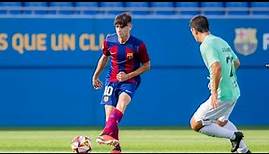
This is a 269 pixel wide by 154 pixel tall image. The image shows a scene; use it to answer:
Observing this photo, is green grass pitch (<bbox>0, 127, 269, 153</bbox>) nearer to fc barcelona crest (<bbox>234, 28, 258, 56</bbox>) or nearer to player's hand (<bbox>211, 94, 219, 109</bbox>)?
player's hand (<bbox>211, 94, 219, 109</bbox>)

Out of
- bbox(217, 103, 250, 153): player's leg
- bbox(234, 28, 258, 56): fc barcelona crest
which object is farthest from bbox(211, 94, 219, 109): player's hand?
bbox(234, 28, 258, 56): fc barcelona crest

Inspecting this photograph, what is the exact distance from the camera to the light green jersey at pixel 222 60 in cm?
1155

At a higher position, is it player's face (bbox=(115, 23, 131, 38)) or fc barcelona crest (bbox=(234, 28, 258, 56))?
player's face (bbox=(115, 23, 131, 38))

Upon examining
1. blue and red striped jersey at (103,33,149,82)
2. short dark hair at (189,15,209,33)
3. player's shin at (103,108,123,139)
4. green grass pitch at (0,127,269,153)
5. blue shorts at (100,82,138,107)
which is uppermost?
short dark hair at (189,15,209,33)

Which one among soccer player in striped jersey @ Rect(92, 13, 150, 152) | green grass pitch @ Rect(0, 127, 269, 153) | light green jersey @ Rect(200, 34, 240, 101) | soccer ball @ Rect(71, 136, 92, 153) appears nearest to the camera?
light green jersey @ Rect(200, 34, 240, 101)

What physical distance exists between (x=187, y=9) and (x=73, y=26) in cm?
304

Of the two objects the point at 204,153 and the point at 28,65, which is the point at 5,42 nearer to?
the point at 28,65

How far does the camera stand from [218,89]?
11.7 m

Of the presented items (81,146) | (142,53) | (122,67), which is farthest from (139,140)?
(81,146)

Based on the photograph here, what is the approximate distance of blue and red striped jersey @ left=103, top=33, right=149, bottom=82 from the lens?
1284 cm

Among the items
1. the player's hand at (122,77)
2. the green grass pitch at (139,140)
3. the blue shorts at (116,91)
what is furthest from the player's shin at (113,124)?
the green grass pitch at (139,140)

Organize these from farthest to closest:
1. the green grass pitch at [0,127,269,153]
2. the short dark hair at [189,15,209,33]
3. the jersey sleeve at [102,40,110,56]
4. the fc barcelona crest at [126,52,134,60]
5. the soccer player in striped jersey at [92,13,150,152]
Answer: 1. the green grass pitch at [0,127,269,153]
2. the jersey sleeve at [102,40,110,56]
3. the fc barcelona crest at [126,52,134,60]
4. the soccer player in striped jersey at [92,13,150,152]
5. the short dark hair at [189,15,209,33]

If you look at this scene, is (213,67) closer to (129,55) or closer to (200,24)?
(200,24)

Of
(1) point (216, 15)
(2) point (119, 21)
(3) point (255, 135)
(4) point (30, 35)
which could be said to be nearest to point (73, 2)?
(4) point (30, 35)
